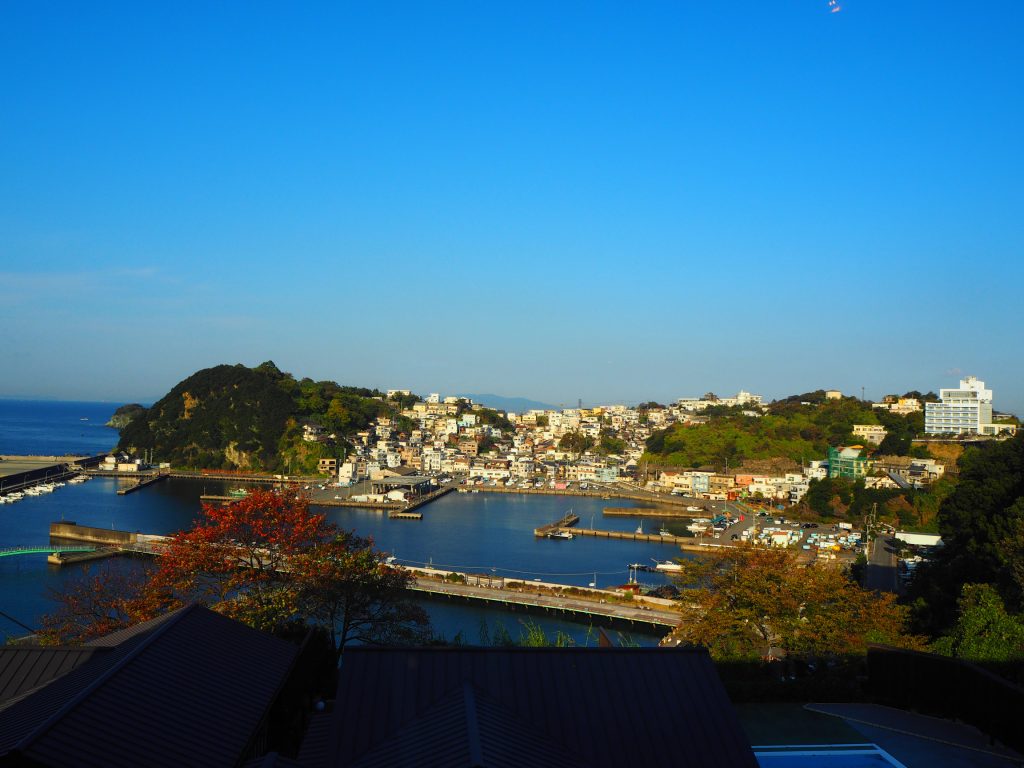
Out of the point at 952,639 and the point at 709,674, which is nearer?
the point at 709,674

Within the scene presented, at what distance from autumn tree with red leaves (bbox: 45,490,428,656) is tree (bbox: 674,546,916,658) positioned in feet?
10.2

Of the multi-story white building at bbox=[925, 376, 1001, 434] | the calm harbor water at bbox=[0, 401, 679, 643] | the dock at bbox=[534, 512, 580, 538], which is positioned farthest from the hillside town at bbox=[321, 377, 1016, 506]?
the dock at bbox=[534, 512, 580, 538]

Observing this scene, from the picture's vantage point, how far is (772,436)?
40.2m

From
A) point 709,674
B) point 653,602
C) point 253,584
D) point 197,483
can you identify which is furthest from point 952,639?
point 197,483

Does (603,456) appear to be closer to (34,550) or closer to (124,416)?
(34,550)

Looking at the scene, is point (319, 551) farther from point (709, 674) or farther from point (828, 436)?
point (828, 436)

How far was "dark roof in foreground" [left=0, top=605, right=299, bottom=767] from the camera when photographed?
2.56m

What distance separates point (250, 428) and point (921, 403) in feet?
129

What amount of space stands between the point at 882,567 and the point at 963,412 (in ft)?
80.8

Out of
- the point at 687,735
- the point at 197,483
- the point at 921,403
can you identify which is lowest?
the point at 197,483

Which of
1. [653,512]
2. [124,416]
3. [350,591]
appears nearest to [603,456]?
[653,512]

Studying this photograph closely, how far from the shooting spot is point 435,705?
297 centimetres

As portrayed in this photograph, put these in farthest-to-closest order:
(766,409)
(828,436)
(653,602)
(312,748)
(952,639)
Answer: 1. (766,409)
2. (828,436)
3. (653,602)
4. (952,639)
5. (312,748)

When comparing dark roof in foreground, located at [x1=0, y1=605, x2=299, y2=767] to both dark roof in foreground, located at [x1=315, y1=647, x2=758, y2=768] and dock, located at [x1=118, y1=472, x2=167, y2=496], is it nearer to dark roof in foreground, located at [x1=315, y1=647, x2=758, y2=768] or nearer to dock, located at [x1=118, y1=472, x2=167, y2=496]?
dark roof in foreground, located at [x1=315, y1=647, x2=758, y2=768]
